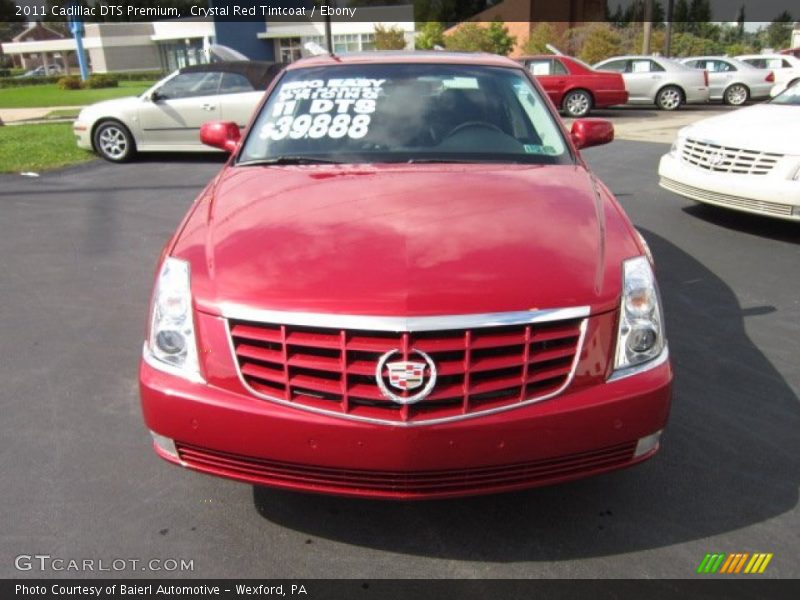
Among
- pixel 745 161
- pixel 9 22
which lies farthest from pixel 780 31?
pixel 9 22

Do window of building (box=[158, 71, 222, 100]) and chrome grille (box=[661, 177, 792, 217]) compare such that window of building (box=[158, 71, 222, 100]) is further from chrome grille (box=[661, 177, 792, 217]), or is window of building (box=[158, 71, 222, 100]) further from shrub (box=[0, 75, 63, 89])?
shrub (box=[0, 75, 63, 89])

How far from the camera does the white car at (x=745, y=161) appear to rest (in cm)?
550

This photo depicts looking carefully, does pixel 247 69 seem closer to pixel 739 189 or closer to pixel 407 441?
pixel 739 189

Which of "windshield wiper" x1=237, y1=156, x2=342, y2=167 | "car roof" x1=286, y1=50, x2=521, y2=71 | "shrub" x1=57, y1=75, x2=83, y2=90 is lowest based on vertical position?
"shrub" x1=57, y1=75, x2=83, y2=90

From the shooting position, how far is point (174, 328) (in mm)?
2213

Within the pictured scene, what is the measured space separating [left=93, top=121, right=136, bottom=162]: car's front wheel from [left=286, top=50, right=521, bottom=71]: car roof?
7030 mm

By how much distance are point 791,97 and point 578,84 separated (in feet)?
31.8

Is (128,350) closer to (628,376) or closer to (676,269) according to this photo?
(628,376)

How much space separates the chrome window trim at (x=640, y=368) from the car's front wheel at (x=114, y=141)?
→ 960 centimetres

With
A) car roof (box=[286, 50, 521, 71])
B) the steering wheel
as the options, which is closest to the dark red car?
car roof (box=[286, 50, 521, 71])

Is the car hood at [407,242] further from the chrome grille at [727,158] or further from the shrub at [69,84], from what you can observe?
the shrub at [69,84]

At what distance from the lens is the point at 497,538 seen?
2.36 metres

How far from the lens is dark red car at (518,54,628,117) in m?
15.9

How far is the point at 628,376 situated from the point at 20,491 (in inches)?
89.2
